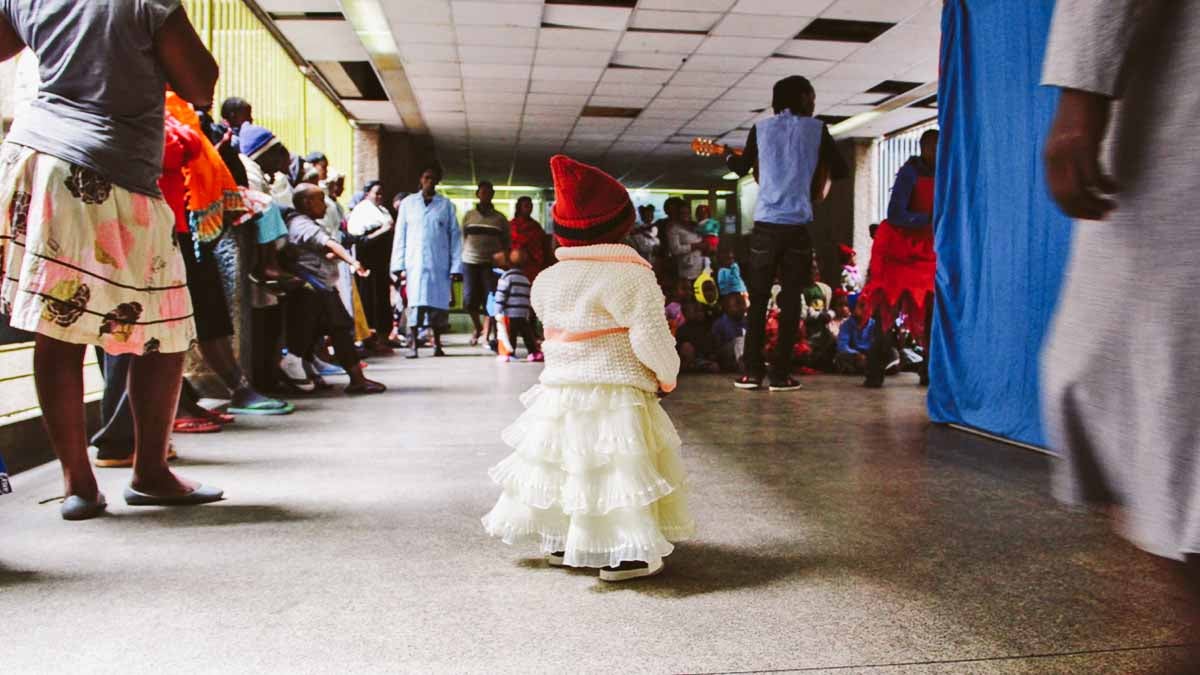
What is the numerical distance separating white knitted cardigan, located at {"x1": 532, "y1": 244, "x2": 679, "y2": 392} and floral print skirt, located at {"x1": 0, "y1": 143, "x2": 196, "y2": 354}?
1.14 metres

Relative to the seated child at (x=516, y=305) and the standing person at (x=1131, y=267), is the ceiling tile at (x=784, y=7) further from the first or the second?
the standing person at (x=1131, y=267)

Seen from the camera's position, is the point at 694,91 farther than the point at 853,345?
Yes

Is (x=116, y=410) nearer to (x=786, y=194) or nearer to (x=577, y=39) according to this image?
(x=786, y=194)

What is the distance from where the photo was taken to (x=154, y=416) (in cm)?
258

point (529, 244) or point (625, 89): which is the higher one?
point (625, 89)

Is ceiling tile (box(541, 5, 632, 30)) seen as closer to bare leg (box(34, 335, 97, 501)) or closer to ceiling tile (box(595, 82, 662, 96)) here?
ceiling tile (box(595, 82, 662, 96))

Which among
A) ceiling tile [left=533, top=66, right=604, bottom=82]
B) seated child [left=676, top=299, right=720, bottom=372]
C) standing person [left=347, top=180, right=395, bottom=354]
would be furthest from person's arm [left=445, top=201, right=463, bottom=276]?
seated child [left=676, top=299, right=720, bottom=372]

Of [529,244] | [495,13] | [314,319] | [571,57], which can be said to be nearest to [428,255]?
[529,244]

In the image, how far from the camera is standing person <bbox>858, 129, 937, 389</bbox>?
514 centimetres

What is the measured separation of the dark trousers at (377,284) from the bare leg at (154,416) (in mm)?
6609

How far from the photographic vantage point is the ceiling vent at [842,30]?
26.9 feet

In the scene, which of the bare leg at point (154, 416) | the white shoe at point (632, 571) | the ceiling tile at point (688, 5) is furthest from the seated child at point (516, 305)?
the white shoe at point (632, 571)

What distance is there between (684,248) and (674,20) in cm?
214

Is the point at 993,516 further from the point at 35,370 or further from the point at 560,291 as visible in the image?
the point at 35,370
